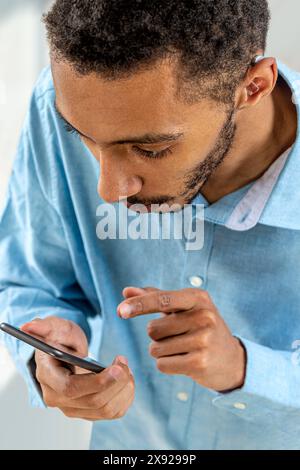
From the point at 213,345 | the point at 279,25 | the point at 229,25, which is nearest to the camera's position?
the point at 229,25

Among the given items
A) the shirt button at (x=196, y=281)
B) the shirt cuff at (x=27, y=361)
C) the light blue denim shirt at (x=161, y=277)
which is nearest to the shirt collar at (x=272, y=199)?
the light blue denim shirt at (x=161, y=277)

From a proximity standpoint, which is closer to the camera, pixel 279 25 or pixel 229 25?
pixel 229 25

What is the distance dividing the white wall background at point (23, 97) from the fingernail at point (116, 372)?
1.87 ft

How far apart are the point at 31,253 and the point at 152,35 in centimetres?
52

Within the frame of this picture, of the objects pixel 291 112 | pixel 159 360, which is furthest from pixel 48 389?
pixel 291 112

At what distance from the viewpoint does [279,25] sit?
3.64 feet

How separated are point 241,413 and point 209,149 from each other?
0.40m

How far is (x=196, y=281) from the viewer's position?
1.04 m

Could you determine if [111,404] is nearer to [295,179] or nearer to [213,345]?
[213,345]

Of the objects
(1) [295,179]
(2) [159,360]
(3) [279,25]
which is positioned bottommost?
(2) [159,360]

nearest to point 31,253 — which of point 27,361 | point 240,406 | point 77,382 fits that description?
point 27,361

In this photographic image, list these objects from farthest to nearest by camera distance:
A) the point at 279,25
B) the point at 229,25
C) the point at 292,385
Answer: the point at 279,25 < the point at 292,385 < the point at 229,25

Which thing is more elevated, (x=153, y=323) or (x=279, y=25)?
(x=279, y=25)

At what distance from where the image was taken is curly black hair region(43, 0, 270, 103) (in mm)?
696
